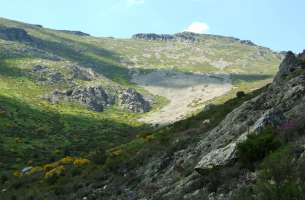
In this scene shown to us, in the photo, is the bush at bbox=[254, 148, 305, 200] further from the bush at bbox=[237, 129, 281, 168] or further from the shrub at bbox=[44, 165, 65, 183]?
the shrub at bbox=[44, 165, 65, 183]

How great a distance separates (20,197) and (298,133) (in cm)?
2753

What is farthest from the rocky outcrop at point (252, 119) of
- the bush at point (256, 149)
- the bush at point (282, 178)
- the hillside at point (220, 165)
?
the bush at point (282, 178)

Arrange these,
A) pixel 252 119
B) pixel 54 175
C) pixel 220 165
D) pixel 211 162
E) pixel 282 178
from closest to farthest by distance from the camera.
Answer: pixel 282 178 → pixel 220 165 → pixel 211 162 → pixel 252 119 → pixel 54 175

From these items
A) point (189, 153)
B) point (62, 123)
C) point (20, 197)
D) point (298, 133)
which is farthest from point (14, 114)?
point (298, 133)

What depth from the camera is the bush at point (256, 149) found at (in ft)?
69.3

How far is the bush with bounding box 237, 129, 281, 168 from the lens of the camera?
2111 centimetres

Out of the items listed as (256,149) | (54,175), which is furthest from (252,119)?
(54,175)

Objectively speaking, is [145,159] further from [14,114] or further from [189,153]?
[14,114]

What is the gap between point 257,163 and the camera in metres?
20.6

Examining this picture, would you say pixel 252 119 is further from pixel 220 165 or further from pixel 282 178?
pixel 282 178

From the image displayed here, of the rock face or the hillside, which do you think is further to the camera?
the rock face

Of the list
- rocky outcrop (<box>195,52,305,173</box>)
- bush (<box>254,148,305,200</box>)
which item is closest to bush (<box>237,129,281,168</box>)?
rocky outcrop (<box>195,52,305,173</box>)

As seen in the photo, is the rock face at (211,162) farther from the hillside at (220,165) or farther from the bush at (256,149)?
the bush at (256,149)

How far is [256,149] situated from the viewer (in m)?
21.2
